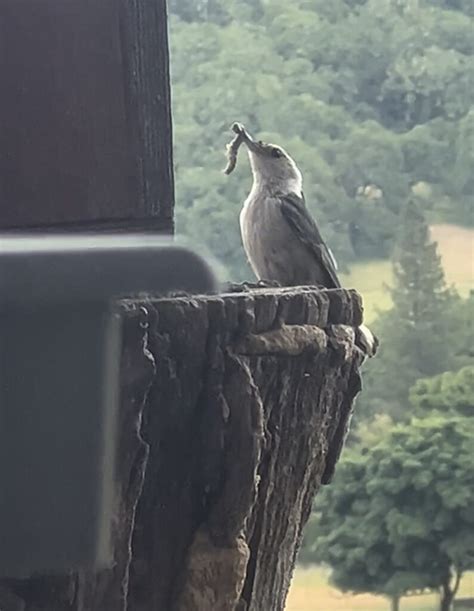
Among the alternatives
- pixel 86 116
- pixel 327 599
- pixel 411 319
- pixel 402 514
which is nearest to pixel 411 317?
pixel 411 319

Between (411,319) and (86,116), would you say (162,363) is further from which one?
(411,319)

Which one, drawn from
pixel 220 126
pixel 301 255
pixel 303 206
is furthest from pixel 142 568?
pixel 220 126

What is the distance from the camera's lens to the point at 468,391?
1.56m

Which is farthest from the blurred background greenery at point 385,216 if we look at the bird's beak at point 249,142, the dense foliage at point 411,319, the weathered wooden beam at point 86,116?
the weathered wooden beam at point 86,116

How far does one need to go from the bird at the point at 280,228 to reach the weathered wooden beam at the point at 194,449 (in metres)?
0.49

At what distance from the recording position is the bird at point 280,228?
3.51 ft

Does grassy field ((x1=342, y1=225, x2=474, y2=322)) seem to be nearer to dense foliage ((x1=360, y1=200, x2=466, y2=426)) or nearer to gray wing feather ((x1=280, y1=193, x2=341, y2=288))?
dense foliage ((x1=360, y1=200, x2=466, y2=426))

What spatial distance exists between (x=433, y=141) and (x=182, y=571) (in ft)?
3.64

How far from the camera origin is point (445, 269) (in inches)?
59.1

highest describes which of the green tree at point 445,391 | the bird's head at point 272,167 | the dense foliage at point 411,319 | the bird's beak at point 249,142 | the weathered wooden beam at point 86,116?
the weathered wooden beam at point 86,116

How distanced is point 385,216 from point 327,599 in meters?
0.47

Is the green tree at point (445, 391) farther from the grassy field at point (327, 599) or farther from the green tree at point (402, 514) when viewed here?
the grassy field at point (327, 599)

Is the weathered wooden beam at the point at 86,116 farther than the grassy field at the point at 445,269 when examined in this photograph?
No

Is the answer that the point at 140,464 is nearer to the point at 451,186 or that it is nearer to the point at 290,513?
the point at 290,513
